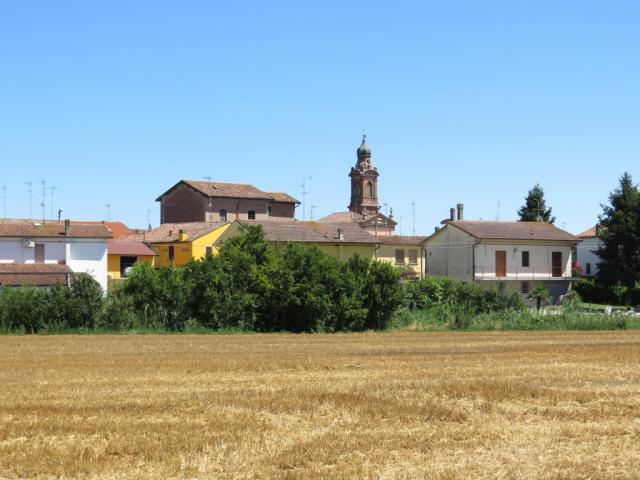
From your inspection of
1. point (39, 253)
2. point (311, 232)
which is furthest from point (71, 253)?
point (311, 232)

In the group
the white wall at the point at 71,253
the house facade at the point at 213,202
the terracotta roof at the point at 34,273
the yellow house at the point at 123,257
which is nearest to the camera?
the terracotta roof at the point at 34,273

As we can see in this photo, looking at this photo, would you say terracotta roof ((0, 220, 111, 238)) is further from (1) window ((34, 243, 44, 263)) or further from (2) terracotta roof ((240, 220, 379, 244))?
(2) terracotta roof ((240, 220, 379, 244))

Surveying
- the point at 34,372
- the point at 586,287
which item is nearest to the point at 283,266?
the point at 34,372

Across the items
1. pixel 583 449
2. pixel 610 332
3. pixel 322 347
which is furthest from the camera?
pixel 610 332

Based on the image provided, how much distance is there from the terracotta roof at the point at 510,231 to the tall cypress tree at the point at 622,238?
3.31 m

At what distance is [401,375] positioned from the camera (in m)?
21.0

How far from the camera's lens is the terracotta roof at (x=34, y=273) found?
185ft

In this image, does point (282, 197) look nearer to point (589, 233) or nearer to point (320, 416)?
point (589, 233)

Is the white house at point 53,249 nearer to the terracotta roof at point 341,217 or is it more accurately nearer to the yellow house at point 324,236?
the yellow house at point 324,236

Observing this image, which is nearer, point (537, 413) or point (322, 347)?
point (537, 413)

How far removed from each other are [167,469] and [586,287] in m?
70.2

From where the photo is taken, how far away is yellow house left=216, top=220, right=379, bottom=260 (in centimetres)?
7344

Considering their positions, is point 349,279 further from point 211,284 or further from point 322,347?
point 322,347

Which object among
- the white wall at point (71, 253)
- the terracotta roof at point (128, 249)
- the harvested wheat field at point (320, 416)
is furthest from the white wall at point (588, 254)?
the harvested wheat field at point (320, 416)
